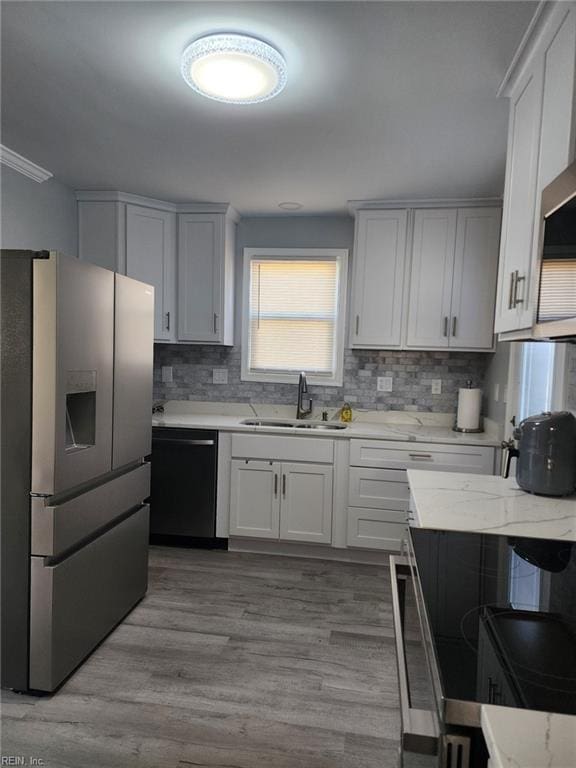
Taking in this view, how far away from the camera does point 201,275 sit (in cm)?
365

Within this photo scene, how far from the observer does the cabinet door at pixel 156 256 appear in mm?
3498

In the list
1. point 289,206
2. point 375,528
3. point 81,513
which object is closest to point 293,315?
point 289,206

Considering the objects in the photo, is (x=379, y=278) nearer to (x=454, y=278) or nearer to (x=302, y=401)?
(x=454, y=278)

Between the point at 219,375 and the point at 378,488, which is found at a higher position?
the point at 219,375

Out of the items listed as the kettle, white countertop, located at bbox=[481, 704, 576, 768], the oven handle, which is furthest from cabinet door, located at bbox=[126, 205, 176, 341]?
white countertop, located at bbox=[481, 704, 576, 768]

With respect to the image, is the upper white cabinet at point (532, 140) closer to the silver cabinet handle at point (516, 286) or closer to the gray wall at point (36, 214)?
the silver cabinet handle at point (516, 286)

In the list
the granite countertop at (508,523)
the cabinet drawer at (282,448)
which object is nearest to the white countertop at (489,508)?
the granite countertop at (508,523)

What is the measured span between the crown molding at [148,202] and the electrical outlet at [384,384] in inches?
66.4

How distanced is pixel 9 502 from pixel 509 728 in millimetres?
1801

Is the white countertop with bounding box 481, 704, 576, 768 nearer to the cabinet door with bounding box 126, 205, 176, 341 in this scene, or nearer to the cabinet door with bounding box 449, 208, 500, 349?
the cabinet door with bounding box 449, 208, 500, 349

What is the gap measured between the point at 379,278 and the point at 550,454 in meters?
2.00

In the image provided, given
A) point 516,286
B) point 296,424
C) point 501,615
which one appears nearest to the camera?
point 501,615

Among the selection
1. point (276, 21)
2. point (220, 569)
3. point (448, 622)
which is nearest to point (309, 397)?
point (220, 569)

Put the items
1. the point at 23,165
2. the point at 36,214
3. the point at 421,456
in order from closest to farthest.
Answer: the point at 23,165 → the point at 36,214 → the point at 421,456
